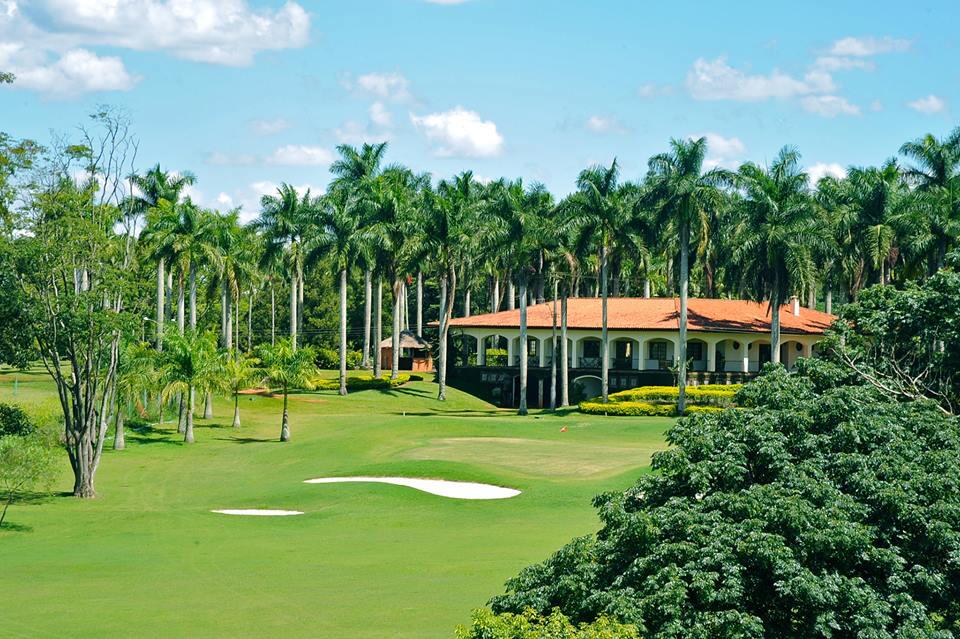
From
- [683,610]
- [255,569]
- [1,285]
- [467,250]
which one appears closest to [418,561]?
[255,569]

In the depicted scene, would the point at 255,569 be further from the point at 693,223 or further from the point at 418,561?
the point at 693,223

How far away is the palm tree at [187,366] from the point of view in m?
51.0

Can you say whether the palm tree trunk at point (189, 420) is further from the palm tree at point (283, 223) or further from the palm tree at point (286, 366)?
the palm tree at point (283, 223)

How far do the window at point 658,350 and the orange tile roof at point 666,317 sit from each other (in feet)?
6.74

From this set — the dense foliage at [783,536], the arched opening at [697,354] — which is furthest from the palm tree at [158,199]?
the dense foliage at [783,536]

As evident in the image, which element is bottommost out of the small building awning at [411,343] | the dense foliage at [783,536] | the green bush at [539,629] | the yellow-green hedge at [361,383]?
the green bush at [539,629]

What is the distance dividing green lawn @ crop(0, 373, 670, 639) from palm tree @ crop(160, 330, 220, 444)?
274cm

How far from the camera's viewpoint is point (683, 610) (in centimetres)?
1477

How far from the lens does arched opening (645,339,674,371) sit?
251 feet

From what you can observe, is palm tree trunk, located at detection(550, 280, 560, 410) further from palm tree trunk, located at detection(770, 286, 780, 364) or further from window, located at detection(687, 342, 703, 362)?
palm tree trunk, located at detection(770, 286, 780, 364)

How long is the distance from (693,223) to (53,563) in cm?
4268

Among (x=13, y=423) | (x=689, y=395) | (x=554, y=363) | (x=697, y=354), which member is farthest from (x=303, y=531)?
(x=697, y=354)

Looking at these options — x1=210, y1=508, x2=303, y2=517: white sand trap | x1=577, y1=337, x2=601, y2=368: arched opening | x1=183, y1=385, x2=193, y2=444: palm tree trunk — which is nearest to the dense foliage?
x1=210, y1=508, x2=303, y2=517: white sand trap

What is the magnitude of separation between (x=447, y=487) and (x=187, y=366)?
17.9 metres
